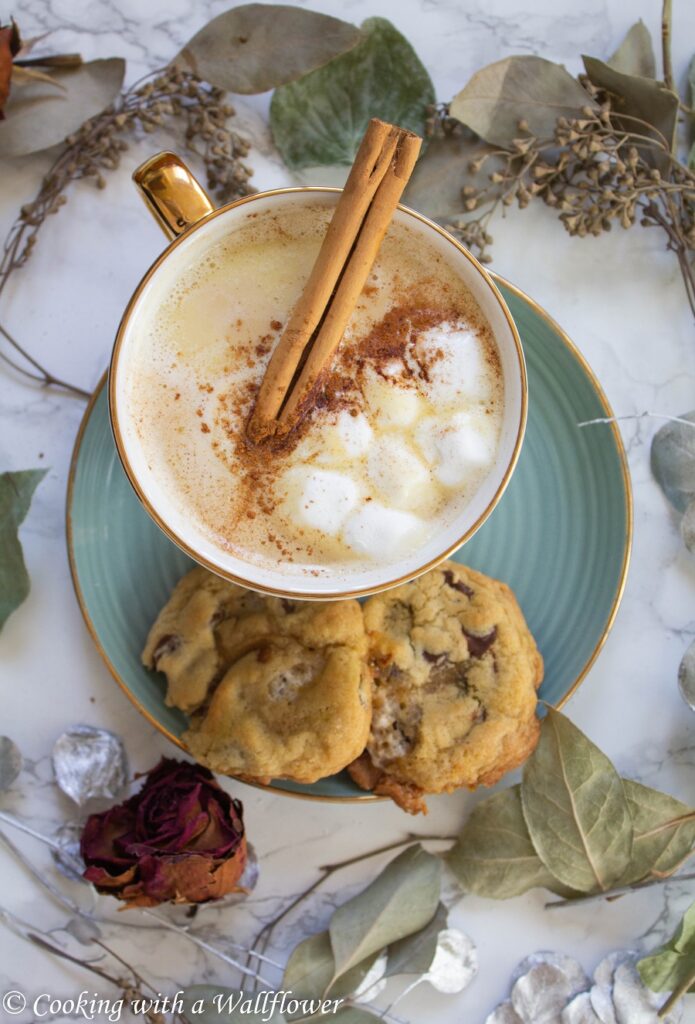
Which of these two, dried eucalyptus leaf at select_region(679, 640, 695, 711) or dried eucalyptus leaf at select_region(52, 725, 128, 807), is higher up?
dried eucalyptus leaf at select_region(679, 640, 695, 711)

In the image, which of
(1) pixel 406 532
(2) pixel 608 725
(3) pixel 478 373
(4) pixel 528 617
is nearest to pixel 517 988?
(2) pixel 608 725

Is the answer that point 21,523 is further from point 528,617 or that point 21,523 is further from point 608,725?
point 608,725

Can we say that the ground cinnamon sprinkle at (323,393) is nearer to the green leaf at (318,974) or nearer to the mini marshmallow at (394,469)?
the mini marshmallow at (394,469)

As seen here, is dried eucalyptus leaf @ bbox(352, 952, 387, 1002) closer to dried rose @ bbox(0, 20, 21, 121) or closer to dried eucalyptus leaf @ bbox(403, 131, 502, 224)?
dried eucalyptus leaf @ bbox(403, 131, 502, 224)

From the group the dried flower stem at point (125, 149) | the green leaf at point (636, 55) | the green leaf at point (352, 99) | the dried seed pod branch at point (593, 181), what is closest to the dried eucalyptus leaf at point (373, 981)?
the dried flower stem at point (125, 149)

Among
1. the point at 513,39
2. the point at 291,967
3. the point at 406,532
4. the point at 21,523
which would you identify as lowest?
the point at 291,967

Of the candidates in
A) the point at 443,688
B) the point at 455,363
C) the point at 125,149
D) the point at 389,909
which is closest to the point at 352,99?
the point at 125,149

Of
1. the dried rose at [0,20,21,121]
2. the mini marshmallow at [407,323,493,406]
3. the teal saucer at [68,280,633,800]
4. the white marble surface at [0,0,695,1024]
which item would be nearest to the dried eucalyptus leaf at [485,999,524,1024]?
the white marble surface at [0,0,695,1024]

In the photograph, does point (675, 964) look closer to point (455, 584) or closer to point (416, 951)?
point (416, 951)
